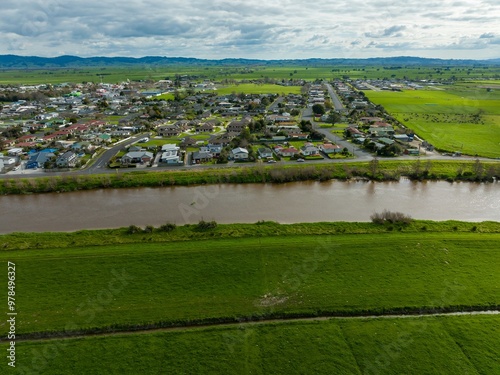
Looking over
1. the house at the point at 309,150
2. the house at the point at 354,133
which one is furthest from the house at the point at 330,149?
the house at the point at 354,133

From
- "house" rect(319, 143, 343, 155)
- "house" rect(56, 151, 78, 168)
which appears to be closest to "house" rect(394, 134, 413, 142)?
"house" rect(319, 143, 343, 155)

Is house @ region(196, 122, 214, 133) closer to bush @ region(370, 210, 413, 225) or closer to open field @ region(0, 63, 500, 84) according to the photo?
bush @ region(370, 210, 413, 225)

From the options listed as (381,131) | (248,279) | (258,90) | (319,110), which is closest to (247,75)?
(258,90)

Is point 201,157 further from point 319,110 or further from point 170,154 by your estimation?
point 319,110

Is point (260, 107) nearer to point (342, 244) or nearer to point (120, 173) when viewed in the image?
point (120, 173)

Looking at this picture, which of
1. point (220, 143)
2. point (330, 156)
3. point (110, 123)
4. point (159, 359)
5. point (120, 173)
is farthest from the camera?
point (110, 123)

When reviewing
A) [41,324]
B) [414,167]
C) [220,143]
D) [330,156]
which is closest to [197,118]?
[220,143]
